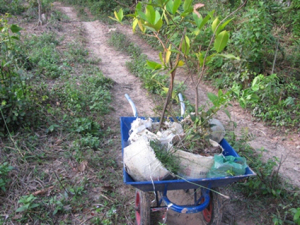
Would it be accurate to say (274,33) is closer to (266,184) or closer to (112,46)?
(266,184)

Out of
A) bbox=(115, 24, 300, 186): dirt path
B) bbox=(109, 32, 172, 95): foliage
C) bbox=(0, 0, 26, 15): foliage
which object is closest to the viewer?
bbox=(115, 24, 300, 186): dirt path

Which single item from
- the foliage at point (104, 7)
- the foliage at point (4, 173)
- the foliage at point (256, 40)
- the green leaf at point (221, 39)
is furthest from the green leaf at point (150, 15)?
the foliage at point (104, 7)

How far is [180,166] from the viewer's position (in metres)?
2.16

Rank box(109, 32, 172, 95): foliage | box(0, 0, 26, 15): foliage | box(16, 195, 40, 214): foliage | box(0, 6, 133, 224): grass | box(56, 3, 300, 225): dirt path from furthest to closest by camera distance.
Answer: box(0, 0, 26, 15): foliage, box(109, 32, 172, 95): foliage, box(56, 3, 300, 225): dirt path, box(0, 6, 133, 224): grass, box(16, 195, 40, 214): foliage

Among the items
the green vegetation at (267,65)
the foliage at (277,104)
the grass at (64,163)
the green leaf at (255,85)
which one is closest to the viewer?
the green leaf at (255,85)

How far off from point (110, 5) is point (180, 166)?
12.5 m

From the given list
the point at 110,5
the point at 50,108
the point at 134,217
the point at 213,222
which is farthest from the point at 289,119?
the point at 110,5

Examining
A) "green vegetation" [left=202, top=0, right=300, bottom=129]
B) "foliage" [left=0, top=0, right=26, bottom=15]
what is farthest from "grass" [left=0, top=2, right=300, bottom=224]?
"foliage" [left=0, top=0, right=26, bottom=15]

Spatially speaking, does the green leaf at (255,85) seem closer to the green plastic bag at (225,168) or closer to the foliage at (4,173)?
the green plastic bag at (225,168)

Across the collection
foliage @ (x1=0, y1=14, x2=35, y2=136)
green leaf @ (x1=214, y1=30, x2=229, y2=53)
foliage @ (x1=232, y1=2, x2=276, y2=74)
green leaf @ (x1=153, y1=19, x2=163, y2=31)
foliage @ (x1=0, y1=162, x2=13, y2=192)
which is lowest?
foliage @ (x1=0, y1=162, x2=13, y2=192)

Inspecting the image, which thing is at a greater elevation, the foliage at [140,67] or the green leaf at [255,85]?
the green leaf at [255,85]

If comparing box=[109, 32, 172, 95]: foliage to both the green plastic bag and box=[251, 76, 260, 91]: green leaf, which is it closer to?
box=[251, 76, 260, 91]: green leaf

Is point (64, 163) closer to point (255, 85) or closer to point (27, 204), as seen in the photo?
point (27, 204)

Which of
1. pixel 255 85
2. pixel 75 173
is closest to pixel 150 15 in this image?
pixel 255 85
